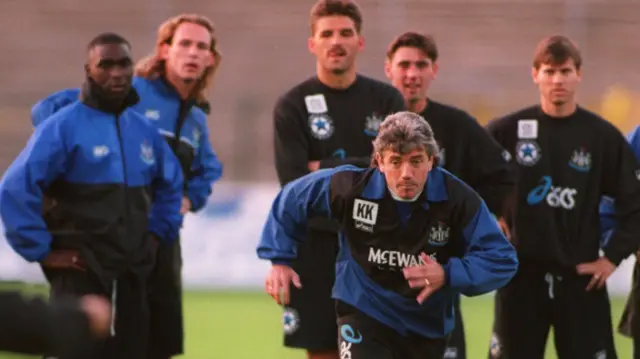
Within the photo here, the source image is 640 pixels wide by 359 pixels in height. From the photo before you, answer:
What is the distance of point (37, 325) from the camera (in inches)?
158

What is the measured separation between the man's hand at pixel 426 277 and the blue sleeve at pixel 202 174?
8.78 ft

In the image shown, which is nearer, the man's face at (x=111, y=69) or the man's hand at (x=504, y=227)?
the man's face at (x=111, y=69)

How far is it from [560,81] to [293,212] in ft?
7.23

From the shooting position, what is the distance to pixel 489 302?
1370 centimetres

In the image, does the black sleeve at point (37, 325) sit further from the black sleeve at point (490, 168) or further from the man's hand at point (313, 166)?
the black sleeve at point (490, 168)

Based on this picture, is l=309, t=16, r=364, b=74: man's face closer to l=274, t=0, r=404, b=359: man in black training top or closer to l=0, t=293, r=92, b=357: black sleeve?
l=274, t=0, r=404, b=359: man in black training top

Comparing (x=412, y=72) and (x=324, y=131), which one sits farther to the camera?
(x=412, y=72)

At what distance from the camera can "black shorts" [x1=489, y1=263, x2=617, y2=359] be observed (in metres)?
7.92

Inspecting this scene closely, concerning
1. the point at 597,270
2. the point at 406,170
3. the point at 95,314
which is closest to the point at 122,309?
the point at 406,170

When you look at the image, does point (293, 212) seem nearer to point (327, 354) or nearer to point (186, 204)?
point (327, 354)

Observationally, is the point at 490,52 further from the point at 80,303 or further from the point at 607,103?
the point at 80,303

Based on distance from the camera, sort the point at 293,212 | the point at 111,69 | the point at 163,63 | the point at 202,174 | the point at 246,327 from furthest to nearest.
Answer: the point at 246,327, the point at 202,174, the point at 163,63, the point at 111,69, the point at 293,212

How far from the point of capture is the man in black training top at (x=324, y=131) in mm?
7473

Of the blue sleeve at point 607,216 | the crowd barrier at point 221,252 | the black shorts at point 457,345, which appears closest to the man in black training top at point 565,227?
the blue sleeve at point 607,216
